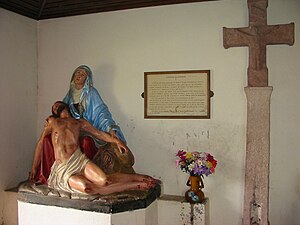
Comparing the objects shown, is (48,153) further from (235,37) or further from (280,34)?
(280,34)

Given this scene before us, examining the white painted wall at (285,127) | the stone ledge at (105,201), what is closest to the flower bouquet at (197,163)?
the stone ledge at (105,201)

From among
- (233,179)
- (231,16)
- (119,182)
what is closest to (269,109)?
(233,179)

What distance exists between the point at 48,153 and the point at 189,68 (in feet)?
5.62

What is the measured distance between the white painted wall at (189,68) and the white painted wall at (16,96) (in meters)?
0.04

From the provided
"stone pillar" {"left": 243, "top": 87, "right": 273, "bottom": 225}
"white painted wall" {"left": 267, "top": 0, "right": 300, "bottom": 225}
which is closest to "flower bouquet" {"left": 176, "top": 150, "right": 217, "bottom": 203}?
"stone pillar" {"left": 243, "top": 87, "right": 273, "bottom": 225}

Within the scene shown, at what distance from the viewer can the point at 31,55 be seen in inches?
169

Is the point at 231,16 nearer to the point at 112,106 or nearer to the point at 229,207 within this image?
the point at 112,106

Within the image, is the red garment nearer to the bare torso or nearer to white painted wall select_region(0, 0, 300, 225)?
the bare torso

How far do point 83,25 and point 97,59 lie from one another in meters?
0.47

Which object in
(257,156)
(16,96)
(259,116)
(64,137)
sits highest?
(16,96)

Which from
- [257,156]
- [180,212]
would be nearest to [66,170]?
A: [180,212]

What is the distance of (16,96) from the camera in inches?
159

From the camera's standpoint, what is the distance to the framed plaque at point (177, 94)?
3685 mm

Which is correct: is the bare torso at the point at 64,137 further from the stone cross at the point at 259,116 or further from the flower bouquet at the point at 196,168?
the stone cross at the point at 259,116
